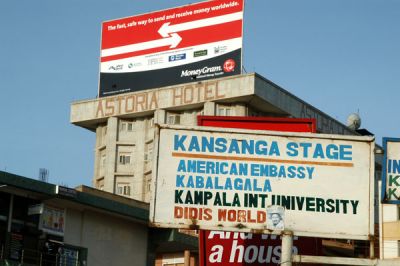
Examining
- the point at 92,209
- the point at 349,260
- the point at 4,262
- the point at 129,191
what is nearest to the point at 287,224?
the point at 349,260

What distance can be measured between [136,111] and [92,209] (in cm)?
4072

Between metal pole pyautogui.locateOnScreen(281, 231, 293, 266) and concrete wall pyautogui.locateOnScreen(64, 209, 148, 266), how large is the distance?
2359cm

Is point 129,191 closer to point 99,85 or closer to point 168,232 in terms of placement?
point 99,85

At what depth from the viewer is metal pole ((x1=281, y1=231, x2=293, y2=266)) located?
14258 millimetres

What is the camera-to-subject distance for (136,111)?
258ft

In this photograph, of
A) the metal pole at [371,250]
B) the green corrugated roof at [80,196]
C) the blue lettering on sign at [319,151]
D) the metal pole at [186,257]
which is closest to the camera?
the metal pole at [371,250]

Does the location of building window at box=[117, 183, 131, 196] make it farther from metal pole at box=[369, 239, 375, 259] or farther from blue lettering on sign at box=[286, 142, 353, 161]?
metal pole at box=[369, 239, 375, 259]

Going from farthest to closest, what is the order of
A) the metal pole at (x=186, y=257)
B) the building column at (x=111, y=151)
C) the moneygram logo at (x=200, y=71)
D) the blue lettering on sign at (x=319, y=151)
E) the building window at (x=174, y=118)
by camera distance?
the building column at (x=111, y=151) → the building window at (x=174, y=118) → the moneygram logo at (x=200, y=71) → the metal pole at (x=186, y=257) → the blue lettering on sign at (x=319, y=151)

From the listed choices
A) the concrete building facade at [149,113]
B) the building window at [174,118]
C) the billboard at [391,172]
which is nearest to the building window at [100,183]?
the concrete building facade at [149,113]

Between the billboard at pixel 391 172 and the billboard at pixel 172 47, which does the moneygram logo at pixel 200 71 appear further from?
the billboard at pixel 391 172

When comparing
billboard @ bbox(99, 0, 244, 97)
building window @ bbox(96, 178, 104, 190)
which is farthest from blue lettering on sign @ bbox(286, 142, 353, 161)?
building window @ bbox(96, 178, 104, 190)

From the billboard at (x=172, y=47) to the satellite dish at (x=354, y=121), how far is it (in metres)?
19.0

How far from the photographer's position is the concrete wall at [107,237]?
37.9m

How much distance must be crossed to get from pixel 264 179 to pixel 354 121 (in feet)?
241
